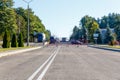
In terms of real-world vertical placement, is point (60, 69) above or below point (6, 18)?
below

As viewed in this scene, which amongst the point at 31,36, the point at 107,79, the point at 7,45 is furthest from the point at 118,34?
the point at 107,79

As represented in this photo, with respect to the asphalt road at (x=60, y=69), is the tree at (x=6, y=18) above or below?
above

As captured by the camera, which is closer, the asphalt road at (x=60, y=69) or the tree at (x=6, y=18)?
the asphalt road at (x=60, y=69)

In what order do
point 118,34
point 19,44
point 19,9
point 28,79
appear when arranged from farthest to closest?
1. point 19,9
2. point 118,34
3. point 19,44
4. point 28,79

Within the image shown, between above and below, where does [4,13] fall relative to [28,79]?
above

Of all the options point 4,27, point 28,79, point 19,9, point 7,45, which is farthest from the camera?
point 19,9

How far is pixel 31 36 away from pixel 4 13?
188 feet

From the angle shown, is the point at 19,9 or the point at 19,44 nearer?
the point at 19,44

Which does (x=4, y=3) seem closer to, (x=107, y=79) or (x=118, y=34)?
(x=118, y=34)

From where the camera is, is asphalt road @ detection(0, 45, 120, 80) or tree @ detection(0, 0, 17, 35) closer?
asphalt road @ detection(0, 45, 120, 80)

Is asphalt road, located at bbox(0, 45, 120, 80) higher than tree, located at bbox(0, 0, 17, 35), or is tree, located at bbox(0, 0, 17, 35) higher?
tree, located at bbox(0, 0, 17, 35)

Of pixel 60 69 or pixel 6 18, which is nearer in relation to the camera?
pixel 60 69

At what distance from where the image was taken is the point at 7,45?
211 ft

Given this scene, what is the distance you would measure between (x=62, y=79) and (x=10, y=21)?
95.0 m
